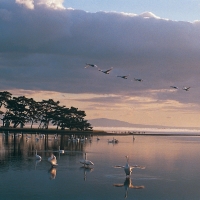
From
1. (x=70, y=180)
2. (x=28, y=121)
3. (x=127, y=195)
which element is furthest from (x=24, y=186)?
(x=28, y=121)

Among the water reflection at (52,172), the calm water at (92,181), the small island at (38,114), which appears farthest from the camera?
the small island at (38,114)

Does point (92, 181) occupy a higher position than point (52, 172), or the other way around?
point (52, 172)

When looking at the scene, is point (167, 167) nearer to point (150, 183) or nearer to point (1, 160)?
point (150, 183)

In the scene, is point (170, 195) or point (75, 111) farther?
point (75, 111)

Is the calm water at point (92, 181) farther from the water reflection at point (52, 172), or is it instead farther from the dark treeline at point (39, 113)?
the dark treeline at point (39, 113)

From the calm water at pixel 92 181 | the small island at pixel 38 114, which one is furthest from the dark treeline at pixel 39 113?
the calm water at pixel 92 181

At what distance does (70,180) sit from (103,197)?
21.6 ft

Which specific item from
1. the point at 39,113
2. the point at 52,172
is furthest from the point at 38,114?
the point at 52,172

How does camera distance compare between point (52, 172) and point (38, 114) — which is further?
point (38, 114)

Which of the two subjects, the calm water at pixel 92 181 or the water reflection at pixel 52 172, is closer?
the calm water at pixel 92 181

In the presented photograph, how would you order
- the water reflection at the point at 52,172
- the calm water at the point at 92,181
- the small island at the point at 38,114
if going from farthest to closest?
the small island at the point at 38,114, the water reflection at the point at 52,172, the calm water at the point at 92,181

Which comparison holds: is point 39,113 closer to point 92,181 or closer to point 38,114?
point 38,114

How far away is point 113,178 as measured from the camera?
3600cm

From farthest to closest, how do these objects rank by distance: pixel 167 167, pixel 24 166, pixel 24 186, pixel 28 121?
pixel 28 121 < pixel 167 167 < pixel 24 166 < pixel 24 186
